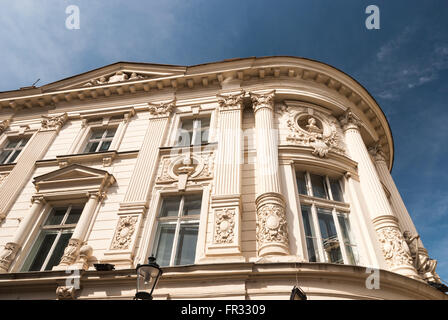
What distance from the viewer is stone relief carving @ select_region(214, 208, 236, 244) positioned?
8766 millimetres

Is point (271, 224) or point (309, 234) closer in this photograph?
point (271, 224)

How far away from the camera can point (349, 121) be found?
1359 centimetres

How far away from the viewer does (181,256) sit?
30.3 feet

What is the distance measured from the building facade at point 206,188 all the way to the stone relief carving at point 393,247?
1.4 inches

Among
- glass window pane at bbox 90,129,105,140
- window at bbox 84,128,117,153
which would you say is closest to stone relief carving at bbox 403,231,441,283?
window at bbox 84,128,117,153

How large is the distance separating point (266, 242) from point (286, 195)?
2.12 metres

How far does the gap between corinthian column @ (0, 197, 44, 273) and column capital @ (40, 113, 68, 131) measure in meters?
4.87

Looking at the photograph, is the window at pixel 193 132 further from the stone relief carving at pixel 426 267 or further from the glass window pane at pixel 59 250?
the stone relief carving at pixel 426 267

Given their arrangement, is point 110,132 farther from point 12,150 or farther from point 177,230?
point 177,230

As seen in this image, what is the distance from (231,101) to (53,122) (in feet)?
30.0

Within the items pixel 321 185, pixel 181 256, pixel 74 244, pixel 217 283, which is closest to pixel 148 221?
pixel 181 256

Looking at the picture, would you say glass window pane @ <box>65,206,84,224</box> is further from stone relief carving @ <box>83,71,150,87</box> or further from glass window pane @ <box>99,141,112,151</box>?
stone relief carving @ <box>83,71,150,87</box>

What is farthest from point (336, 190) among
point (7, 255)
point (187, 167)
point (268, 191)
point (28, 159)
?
point (28, 159)
